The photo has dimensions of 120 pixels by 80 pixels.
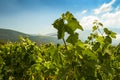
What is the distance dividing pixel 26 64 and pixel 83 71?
7.12 m

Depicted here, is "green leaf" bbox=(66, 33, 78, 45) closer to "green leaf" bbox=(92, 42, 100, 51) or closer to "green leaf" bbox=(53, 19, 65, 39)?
"green leaf" bbox=(53, 19, 65, 39)

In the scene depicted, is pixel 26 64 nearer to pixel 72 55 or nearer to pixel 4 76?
pixel 4 76

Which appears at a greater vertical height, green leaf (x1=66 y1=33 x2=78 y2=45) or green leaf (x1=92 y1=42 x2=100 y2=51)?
Answer: green leaf (x1=66 y1=33 x2=78 y2=45)

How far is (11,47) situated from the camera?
11.0 meters

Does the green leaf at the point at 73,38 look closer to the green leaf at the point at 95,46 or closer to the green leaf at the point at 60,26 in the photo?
the green leaf at the point at 60,26

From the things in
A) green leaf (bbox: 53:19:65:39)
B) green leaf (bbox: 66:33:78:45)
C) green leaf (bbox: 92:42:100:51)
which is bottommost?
green leaf (bbox: 92:42:100:51)

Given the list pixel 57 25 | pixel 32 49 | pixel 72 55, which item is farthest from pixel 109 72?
pixel 32 49

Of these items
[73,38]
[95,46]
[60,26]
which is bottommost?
[95,46]

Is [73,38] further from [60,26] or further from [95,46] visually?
[95,46]

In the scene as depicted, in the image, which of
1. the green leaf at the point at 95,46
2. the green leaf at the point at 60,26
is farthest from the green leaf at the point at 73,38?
the green leaf at the point at 95,46

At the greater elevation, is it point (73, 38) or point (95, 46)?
point (73, 38)

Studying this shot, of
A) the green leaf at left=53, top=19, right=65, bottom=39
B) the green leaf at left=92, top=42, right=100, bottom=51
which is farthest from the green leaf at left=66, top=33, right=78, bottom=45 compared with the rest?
the green leaf at left=92, top=42, right=100, bottom=51

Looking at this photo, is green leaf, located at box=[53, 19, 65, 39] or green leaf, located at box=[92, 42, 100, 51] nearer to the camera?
green leaf, located at box=[53, 19, 65, 39]

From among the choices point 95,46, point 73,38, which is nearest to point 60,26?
point 73,38
